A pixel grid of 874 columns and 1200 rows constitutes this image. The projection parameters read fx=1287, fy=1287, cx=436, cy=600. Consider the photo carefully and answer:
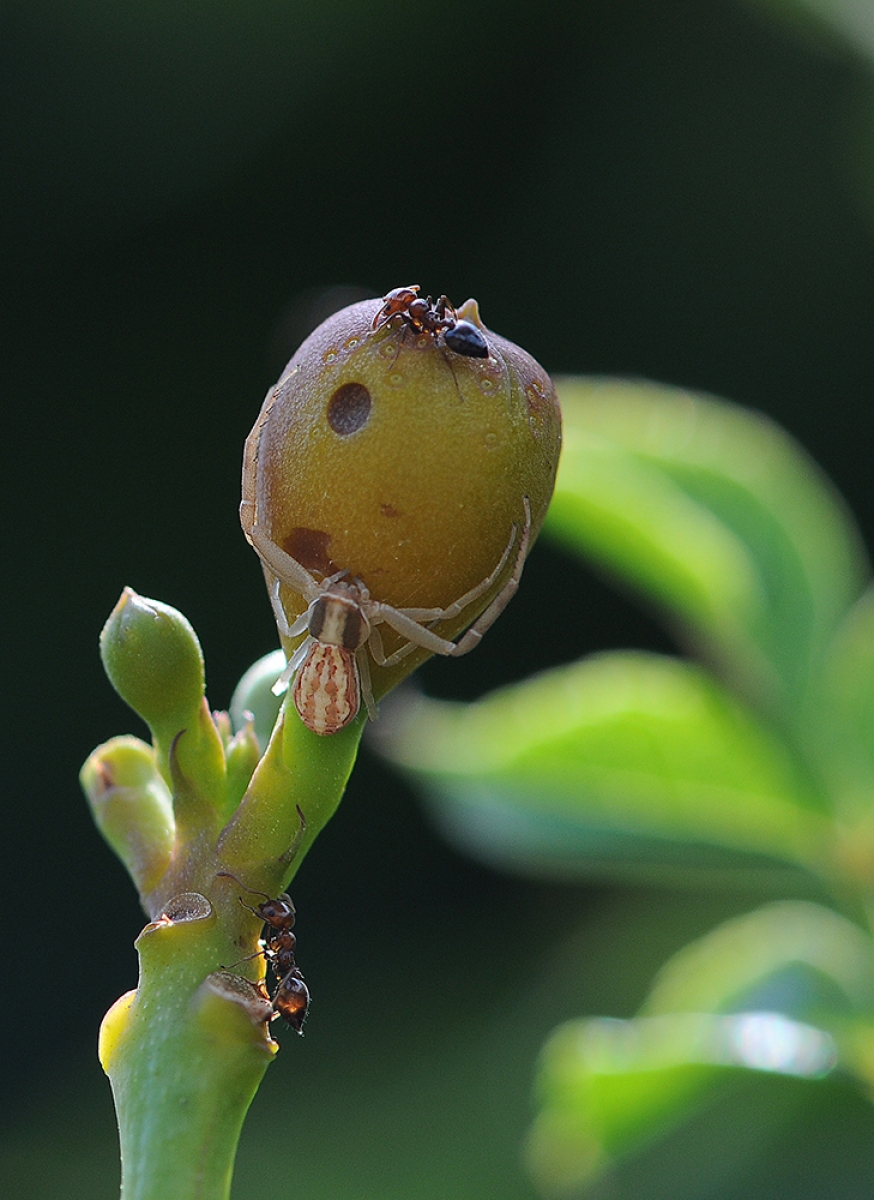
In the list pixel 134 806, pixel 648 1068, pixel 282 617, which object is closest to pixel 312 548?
pixel 282 617

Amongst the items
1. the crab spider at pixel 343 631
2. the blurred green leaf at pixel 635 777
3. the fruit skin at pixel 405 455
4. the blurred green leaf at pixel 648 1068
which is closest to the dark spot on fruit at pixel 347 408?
the fruit skin at pixel 405 455

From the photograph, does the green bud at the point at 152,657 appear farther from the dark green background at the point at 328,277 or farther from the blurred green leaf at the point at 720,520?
the dark green background at the point at 328,277

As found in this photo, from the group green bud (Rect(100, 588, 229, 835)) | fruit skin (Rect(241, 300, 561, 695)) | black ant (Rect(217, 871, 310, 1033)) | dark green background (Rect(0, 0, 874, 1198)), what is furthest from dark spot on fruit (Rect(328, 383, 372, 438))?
dark green background (Rect(0, 0, 874, 1198))

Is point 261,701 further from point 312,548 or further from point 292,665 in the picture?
point 312,548

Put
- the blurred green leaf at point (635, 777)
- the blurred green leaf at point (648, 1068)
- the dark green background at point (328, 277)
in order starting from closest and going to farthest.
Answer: the blurred green leaf at point (648, 1068), the blurred green leaf at point (635, 777), the dark green background at point (328, 277)

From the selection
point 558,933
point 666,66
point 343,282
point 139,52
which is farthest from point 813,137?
point 558,933

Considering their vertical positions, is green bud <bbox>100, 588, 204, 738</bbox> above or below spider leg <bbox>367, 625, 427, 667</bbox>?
below

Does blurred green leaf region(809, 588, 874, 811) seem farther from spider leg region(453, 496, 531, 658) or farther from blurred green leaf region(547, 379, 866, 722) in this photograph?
spider leg region(453, 496, 531, 658)
